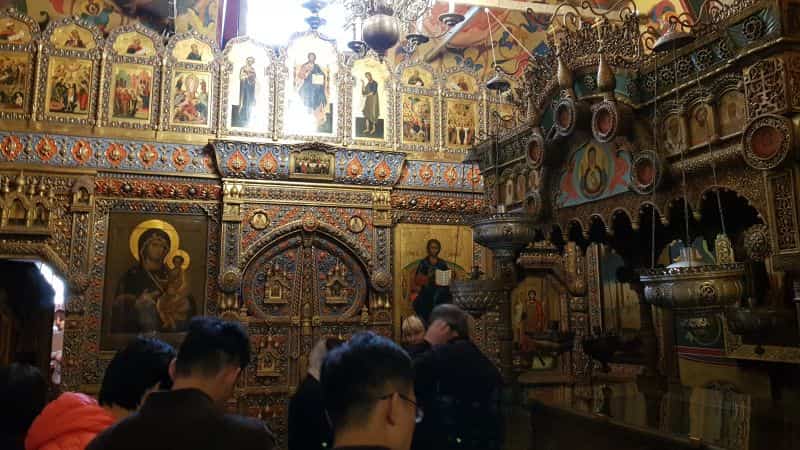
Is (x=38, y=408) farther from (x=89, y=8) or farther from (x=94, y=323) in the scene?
(x=89, y=8)

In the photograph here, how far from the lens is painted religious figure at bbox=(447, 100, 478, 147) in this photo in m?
10.2

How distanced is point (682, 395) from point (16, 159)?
29.2 feet

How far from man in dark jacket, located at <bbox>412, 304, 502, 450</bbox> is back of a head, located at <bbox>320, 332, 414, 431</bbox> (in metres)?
1.44

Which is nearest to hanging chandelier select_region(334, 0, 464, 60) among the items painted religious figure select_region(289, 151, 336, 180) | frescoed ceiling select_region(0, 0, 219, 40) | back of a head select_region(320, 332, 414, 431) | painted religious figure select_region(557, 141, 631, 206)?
painted religious figure select_region(557, 141, 631, 206)

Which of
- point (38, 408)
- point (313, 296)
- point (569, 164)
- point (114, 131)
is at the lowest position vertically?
point (38, 408)

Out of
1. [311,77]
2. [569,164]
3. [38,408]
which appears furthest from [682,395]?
[311,77]

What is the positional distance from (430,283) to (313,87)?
12.6 ft

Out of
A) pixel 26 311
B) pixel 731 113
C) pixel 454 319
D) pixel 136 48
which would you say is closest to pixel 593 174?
pixel 731 113

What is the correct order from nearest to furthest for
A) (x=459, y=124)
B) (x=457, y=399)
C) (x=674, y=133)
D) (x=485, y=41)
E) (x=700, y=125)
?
(x=457, y=399) → (x=700, y=125) → (x=674, y=133) → (x=459, y=124) → (x=485, y=41)

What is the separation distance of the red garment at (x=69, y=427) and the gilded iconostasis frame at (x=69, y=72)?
7703 mm

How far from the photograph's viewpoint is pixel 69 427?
2.04 meters

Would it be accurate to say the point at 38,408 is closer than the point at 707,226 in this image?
Yes

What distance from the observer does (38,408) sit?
2781 millimetres

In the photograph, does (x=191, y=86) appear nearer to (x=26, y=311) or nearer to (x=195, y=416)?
(x=26, y=311)
